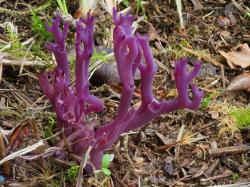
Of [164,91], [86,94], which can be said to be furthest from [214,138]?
[86,94]

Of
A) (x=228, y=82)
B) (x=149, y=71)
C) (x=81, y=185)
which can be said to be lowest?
(x=81, y=185)

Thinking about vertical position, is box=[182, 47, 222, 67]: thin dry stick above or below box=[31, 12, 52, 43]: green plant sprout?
below

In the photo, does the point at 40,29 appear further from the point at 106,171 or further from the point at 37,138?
the point at 106,171

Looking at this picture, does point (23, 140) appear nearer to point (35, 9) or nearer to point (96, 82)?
point (96, 82)

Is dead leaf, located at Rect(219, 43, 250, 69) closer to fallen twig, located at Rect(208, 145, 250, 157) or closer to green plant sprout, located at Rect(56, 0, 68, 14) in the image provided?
fallen twig, located at Rect(208, 145, 250, 157)

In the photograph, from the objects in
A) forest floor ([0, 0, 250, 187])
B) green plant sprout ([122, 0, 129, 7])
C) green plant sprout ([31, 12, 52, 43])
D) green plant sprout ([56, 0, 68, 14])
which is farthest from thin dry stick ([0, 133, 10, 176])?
green plant sprout ([122, 0, 129, 7])

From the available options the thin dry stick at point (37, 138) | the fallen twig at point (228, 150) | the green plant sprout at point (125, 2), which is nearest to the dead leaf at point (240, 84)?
the fallen twig at point (228, 150)

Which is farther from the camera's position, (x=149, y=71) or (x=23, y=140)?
(x=23, y=140)

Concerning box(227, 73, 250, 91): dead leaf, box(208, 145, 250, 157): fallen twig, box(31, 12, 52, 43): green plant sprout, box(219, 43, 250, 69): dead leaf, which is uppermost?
box(31, 12, 52, 43): green plant sprout
